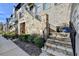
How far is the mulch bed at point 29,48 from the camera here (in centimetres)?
214

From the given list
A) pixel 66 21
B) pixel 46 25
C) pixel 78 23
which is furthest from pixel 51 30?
pixel 78 23

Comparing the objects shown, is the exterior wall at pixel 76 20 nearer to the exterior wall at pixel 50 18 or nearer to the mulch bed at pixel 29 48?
the exterior wall at pixel 50 18

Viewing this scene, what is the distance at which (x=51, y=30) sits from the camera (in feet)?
7.07

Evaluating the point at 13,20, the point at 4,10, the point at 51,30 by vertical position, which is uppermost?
the point at 4,10

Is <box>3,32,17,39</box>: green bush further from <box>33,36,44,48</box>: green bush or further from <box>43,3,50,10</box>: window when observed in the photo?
<box>43,3,50,10</box>: window

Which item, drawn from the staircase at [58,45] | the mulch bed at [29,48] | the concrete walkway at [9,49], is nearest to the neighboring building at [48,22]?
the staircase at [58,45]

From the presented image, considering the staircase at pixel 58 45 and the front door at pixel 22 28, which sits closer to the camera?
the staircase at pixel 58 45

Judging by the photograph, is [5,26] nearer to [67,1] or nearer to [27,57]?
[27,57]

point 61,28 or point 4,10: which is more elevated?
point 4,10

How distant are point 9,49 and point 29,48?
0.92ft

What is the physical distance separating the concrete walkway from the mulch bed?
0.05 metres

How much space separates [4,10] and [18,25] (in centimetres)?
29

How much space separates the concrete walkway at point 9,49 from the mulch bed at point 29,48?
5 centimetres

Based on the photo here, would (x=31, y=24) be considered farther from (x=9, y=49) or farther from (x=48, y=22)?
(x=9, y=49)
